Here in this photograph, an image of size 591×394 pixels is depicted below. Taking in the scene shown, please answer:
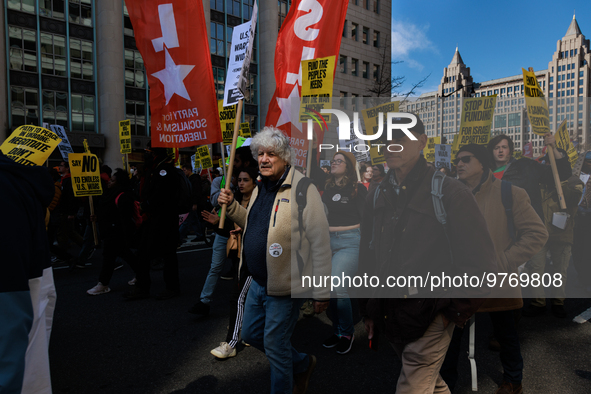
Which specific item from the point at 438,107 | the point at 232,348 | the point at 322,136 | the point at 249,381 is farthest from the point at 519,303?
the point at 232,348

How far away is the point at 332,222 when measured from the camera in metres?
2.85

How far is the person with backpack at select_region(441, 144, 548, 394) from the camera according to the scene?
8.73 feet

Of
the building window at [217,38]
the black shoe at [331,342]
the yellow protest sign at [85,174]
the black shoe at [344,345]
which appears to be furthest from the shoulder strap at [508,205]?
the building window at [217,38]

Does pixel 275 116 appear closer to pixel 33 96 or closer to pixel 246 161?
pixel 246 161

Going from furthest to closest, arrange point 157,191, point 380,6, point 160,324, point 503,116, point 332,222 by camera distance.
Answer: point 380,6 < point 157,191 < point 160,324 < point 332,222 < point 503,116

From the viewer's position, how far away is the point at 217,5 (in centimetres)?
3120

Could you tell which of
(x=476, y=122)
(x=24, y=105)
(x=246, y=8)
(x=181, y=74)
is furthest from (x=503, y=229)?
(x=246, y=8)

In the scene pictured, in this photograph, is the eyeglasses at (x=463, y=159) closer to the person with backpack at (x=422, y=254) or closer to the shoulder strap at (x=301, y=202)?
the person with backpack at (x=422, y=254)

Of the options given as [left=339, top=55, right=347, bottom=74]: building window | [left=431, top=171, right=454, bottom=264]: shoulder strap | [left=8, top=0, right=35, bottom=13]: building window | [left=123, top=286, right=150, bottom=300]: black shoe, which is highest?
[left=339, top=55, right=347, bottom=74]: building window

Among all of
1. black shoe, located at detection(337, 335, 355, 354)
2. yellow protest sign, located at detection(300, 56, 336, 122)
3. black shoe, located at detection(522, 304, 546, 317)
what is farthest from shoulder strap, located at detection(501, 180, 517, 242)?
yellow protest sign, located at detection(300, 56, 336, 122)

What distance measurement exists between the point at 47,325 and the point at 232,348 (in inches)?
73.4

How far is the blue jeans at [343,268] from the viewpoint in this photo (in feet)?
12.7

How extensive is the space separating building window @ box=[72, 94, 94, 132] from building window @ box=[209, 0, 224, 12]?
442 inches

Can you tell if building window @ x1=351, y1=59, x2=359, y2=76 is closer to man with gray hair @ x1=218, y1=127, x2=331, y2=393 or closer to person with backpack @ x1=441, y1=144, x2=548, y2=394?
person with backpack @ x1=441, y1=144, x2=548, y2=394
